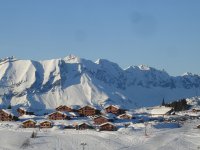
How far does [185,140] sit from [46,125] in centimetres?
3124

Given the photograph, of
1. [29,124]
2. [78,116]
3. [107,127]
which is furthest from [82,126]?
[78,116]

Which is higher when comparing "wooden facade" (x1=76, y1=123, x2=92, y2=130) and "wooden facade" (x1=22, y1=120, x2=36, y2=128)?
"wooden facade" (x1=22, y1=120, x2=36, y2=128)

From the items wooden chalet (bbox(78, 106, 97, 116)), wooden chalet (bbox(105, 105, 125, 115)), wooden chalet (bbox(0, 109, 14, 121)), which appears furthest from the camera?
wooden chalet (bbox(105, 105, 125, 115))

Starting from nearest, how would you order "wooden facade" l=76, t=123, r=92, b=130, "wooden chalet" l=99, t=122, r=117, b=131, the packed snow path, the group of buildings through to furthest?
1. the packed snow path
2. "wooden chalet" l=99, t=122, r=117, b=131
3. "wooden facade" l=76, t=123, r=92, b=130
4. the group of buildings

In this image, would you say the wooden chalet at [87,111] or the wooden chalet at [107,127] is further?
the wooden chalet at [87,111]

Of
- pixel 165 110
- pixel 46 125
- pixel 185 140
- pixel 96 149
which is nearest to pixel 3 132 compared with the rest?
pixel 46 125

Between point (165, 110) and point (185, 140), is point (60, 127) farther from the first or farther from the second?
point (165, 110)

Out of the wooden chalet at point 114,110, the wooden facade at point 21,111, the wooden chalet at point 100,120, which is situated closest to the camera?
the wooden chalet at point 100,120

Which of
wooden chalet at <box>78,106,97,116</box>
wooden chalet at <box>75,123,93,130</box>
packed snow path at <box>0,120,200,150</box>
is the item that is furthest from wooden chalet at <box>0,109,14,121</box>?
wooden chalet at <box>78,106,97,116</box>

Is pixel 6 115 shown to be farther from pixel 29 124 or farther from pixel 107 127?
pixel 107 127

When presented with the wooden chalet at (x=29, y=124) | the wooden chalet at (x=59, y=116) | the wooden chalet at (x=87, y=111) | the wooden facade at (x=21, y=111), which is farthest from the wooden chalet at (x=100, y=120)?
the wooden facade at (x=21, y=111)

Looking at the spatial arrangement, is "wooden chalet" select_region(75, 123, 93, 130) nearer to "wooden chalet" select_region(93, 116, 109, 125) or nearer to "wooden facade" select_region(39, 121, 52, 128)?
"wooden facade" select_region(39, 121, 52, 128)

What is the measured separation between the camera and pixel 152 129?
121250mm

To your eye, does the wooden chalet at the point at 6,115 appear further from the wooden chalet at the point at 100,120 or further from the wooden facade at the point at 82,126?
the wooden facade at the point at 82,126
